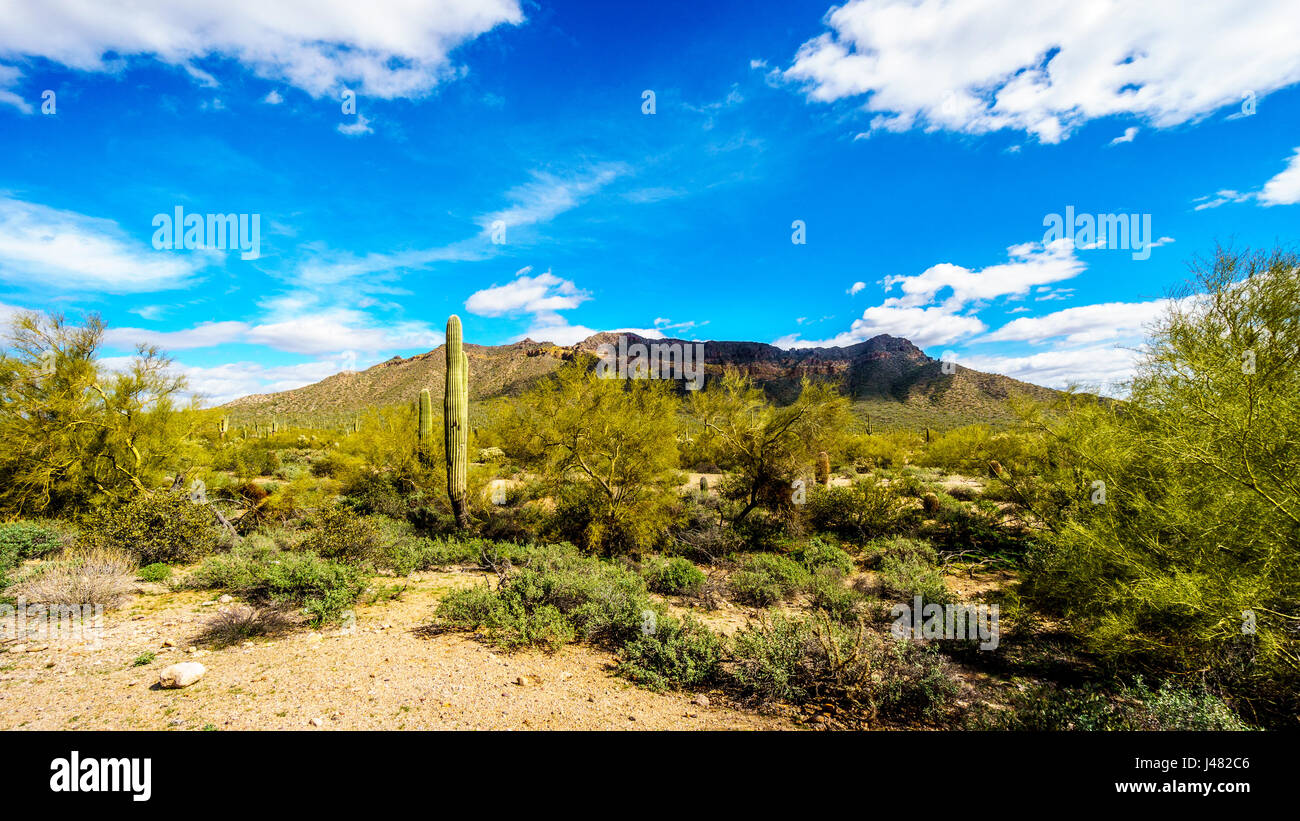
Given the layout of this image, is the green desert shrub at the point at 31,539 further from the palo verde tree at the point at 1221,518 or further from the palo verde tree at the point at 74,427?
the palo verde tree at the point at 1221,518

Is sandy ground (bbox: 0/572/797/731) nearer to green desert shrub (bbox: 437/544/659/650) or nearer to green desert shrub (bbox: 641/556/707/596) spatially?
green desert shrub (bbox: 437/544/659/650)

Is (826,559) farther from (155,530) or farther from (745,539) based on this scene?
(155,530)

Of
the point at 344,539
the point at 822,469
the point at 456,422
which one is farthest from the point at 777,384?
the point at 344,539

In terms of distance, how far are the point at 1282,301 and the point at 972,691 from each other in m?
4.29

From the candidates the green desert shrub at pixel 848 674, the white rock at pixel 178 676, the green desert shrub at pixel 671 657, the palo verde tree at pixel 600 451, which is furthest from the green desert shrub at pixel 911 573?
the white rock at pixel 178 676

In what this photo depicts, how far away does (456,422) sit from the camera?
12.5 meters

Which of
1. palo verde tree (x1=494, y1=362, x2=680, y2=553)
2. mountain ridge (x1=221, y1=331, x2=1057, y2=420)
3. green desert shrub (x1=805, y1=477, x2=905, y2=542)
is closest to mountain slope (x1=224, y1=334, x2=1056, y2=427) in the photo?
mountain ridge (x1=221, y1=331, x2=1057, y2=420)

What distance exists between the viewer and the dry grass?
6.10 metres

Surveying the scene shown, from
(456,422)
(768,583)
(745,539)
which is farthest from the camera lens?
(456,422)

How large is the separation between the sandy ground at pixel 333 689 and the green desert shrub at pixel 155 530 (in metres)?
3.06

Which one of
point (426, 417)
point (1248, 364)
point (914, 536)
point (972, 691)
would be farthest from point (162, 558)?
point (914, 536)

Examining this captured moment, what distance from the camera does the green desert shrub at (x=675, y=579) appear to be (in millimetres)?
8227

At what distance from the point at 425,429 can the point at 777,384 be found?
52.0 meters

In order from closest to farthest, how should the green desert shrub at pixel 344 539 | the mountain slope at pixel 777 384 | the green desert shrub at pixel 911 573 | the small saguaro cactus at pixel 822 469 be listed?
the green desert shrub at pixel 911 573 → the green desert shrub at pixel 344 539 → the small saguaro cactus at pixel 822 469 → the mountain slope at pixel 777 384
